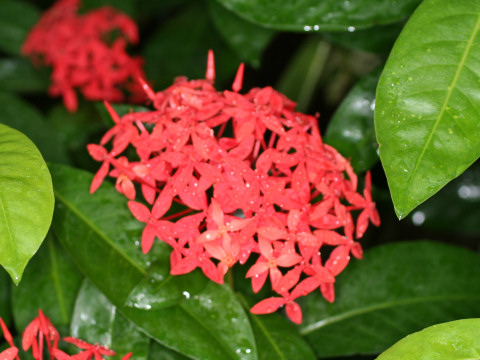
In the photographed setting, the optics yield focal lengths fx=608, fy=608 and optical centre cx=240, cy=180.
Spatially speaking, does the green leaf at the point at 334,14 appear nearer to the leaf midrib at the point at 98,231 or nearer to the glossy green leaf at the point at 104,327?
the leaf midrib at the point at 98,231

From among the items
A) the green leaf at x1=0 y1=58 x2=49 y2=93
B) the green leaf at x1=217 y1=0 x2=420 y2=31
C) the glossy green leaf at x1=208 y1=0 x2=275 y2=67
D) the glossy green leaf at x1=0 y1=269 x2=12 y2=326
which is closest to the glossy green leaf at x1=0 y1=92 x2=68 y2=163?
the green leaf at x1=0 y1=58 x2=49 y2=93

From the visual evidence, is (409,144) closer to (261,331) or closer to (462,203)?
(261,331)

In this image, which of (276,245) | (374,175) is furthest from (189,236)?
(374,175)

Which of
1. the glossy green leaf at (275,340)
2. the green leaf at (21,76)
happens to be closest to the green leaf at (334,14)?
the glossy green leaf at (275,340)

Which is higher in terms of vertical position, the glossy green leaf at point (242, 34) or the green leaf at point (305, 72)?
the glossy green leaf at point (242, 34)

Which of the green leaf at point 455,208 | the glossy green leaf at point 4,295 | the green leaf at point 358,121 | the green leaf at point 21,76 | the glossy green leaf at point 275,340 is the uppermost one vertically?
the green leaf at point 358,121

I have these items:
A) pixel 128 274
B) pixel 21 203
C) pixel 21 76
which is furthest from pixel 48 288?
pixel 21 76

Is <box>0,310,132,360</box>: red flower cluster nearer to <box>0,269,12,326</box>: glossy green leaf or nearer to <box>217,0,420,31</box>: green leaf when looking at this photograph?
A: <box>0,269,12,326</box>: glossy green leaf
